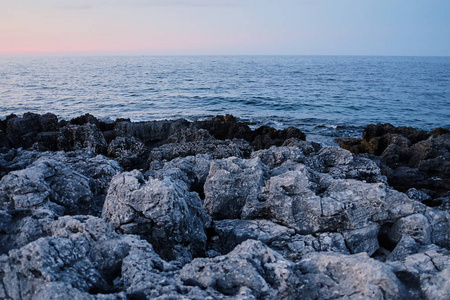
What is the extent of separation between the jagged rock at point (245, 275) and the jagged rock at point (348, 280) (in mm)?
257

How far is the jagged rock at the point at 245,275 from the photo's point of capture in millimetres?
4715

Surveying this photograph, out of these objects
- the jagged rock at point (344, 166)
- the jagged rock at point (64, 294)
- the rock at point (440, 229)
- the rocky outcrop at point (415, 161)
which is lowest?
the rocky outcrop at point (415, 161)

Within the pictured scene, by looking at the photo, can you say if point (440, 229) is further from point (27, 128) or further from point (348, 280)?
point (27, 128)

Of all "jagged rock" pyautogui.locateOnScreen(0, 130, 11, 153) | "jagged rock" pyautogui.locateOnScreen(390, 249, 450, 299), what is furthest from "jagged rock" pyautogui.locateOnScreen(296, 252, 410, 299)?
"jagged rock" pyautogui.locateOnScreen(0, 130, 11, 153)

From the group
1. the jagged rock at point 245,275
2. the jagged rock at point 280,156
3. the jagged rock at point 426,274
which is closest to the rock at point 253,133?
the jagged rock at point 280,156

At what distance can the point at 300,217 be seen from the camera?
25.9ft

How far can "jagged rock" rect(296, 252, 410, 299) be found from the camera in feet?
15.3

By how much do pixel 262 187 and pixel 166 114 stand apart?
3011cm

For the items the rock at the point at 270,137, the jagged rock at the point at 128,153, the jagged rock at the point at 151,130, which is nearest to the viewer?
the jagged rock at the point at 128,153

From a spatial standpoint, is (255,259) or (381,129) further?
(381,129)

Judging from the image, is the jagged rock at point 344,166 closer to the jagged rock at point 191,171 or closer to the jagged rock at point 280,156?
the jagged rock at point 280,156

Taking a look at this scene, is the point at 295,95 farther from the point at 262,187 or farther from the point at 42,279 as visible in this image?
the point at 42,279

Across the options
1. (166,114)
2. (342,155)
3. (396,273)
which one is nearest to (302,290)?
(396,273)

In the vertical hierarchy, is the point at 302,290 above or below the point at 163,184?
below
